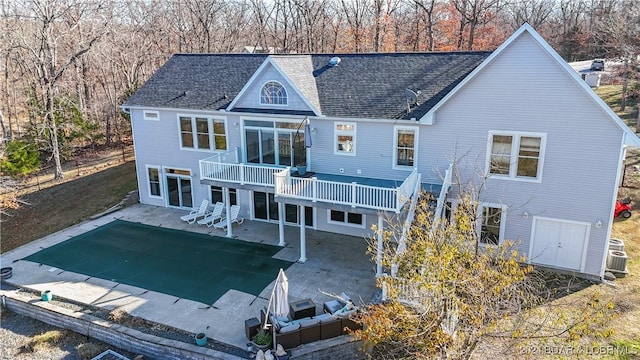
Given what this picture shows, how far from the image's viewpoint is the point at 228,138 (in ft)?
65.6

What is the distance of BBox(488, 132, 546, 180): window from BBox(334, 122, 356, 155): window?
16.9ft

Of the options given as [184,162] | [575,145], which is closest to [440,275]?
[575,145]

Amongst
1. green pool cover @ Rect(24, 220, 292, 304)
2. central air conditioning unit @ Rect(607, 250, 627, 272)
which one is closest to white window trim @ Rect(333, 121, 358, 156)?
green pool cover @ Rect(24, 220, 292, 304)

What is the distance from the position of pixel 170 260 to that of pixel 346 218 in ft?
23.9

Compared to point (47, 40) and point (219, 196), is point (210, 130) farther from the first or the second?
point (47, 40)

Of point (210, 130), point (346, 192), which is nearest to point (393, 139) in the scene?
point (346, 192)

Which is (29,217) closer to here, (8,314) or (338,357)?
(8,314)

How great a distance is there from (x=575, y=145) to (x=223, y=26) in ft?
147

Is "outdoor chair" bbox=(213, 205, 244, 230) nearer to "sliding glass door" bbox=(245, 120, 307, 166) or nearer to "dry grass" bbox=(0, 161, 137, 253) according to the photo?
"sliding glass door" bbox=(245, 120, 307, 166)

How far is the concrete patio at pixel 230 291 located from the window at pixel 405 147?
12.4 feet

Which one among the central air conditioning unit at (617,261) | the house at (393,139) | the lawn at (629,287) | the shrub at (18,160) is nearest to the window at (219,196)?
the house at (393,139)

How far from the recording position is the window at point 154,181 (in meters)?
22.2

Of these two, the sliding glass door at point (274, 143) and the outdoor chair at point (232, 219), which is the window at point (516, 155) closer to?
the sliding glass door at point (274, 143)

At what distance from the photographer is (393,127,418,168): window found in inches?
655
